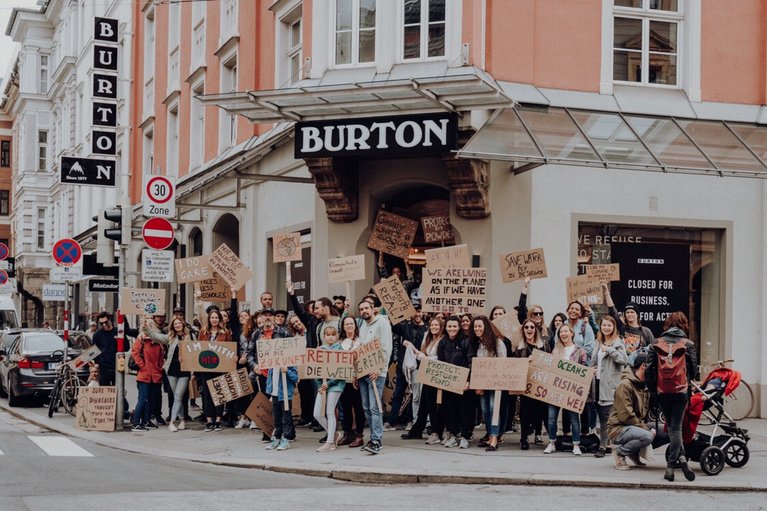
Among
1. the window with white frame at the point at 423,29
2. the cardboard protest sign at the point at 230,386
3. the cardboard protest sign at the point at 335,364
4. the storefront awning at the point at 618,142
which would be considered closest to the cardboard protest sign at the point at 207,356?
the cardboard protest sign at the point at 230,386

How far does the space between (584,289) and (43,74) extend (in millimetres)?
52305

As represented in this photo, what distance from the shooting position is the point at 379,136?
16.0 m

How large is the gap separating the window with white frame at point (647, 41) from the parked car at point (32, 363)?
36.8 feet

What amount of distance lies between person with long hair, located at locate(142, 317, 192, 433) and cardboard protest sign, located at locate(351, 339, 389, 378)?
151 inches

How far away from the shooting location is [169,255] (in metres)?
17.5

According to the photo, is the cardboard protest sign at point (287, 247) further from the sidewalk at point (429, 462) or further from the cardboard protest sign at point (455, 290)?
the sidewalk at point (429, 462)

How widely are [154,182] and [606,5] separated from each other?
772 cm

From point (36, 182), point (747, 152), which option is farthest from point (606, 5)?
point (36, 182)

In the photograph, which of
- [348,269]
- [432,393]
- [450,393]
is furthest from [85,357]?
[450,393]

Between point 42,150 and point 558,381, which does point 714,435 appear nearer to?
point 558,381

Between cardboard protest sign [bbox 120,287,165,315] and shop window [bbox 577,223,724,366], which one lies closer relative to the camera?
cardboard protest sign [bbox 120,287,165,315]

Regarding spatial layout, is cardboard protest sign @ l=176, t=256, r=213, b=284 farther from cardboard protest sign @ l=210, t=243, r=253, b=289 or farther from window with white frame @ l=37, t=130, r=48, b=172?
window with white frame @ l=37, t=130, r=48, b=172

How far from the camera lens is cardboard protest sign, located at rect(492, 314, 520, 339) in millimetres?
13750

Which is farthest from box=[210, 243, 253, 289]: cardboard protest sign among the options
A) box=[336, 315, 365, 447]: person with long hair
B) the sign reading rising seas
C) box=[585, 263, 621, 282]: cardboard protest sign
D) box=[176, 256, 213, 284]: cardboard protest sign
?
box=[585, 263, 621, 282]: cardboard protest sign
